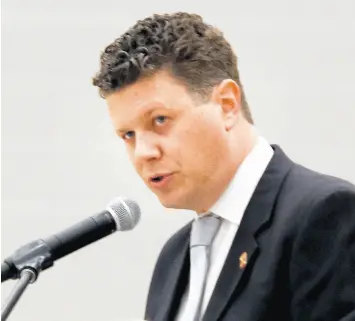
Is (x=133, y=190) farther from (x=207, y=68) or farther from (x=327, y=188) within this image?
(x=327, y=188)

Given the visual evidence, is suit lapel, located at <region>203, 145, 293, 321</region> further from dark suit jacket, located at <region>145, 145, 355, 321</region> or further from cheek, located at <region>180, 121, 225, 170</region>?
cheek, located at <region>180, 121, 225, 170</region>

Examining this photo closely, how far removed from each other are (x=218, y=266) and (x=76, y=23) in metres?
1.27

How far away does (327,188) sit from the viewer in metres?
1.39

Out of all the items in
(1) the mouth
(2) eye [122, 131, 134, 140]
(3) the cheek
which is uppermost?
(2) eye [122, 131, 134, 140]

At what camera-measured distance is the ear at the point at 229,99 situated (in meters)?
1.53

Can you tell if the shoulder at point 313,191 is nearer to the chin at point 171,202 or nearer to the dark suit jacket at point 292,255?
the dark suit jacket at point 292,255

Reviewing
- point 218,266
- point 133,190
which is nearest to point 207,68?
point 218,266

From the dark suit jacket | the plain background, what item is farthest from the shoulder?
the plain background

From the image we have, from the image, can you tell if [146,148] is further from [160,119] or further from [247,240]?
[247,240]

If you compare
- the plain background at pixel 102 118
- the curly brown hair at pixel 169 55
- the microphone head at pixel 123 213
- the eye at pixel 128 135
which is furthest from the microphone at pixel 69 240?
the plain background at pixel 102 118

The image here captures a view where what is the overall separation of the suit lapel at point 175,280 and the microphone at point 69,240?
0.76 feet

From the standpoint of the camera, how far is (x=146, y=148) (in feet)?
4.80

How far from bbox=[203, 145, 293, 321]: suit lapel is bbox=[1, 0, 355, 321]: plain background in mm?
931

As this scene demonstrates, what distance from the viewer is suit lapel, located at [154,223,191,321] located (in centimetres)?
163
